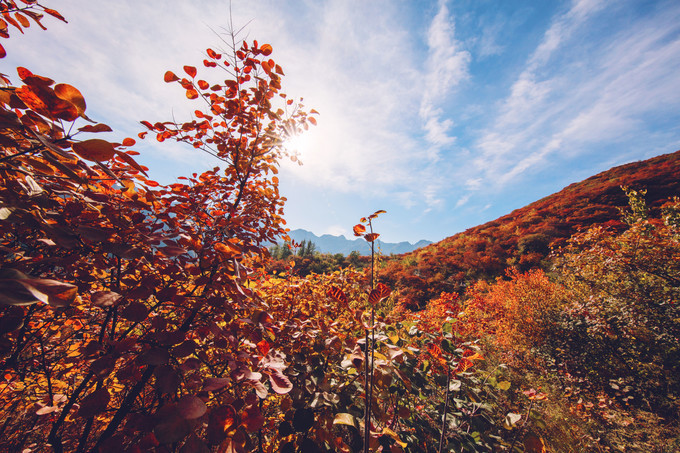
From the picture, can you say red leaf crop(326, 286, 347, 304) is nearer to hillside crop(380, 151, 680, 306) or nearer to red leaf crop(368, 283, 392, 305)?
red leaf crop(368, 283, 392, 305)

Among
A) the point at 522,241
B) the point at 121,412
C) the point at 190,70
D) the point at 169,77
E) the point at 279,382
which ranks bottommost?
the point at 121,412

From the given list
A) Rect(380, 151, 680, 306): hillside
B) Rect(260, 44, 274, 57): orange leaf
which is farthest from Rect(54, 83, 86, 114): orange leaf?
Rect(380, 151, 680, 306): hillside

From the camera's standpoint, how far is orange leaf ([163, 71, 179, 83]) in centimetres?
135

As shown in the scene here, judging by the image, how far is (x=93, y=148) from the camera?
21.1 inches

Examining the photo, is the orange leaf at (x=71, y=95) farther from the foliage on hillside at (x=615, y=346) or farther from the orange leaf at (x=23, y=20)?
the foliage on hillside at (x=615, y=346)

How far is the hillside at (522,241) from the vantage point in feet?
36.3

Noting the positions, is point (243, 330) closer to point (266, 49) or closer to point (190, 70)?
point (190, 70)

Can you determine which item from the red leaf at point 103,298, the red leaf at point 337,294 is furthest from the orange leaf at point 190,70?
the red leaf at point 337,294

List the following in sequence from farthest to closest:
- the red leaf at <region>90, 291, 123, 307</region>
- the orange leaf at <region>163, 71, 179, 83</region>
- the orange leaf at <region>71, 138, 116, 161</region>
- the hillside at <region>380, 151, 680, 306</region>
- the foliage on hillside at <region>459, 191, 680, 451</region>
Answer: the hillside at <region>380, 151, 680, 306</region> → the foliage on hillside at <region>459, 191, 680, 451</region> → the orange leaf at <region>163, 71, 179, 83</region> → the red leaf at <region>90, 291, 123, 307</region> → the orange leaf at <region>71, 138, 116, 161</region>

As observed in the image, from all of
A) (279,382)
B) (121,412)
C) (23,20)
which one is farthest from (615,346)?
(23,20)

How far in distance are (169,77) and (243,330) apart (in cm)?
159

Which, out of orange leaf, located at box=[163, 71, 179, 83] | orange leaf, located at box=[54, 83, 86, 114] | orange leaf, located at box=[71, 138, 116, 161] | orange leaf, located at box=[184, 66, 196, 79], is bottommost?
orange leaf, located at box=[71, 138, 116, 161]

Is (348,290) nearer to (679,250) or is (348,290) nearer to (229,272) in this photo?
(229,272)

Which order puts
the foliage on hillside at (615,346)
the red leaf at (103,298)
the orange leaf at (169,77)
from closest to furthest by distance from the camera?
the red leaf at (103,298)
the orange leaf at (169,77)
the foliage on hillside at (615,346)
